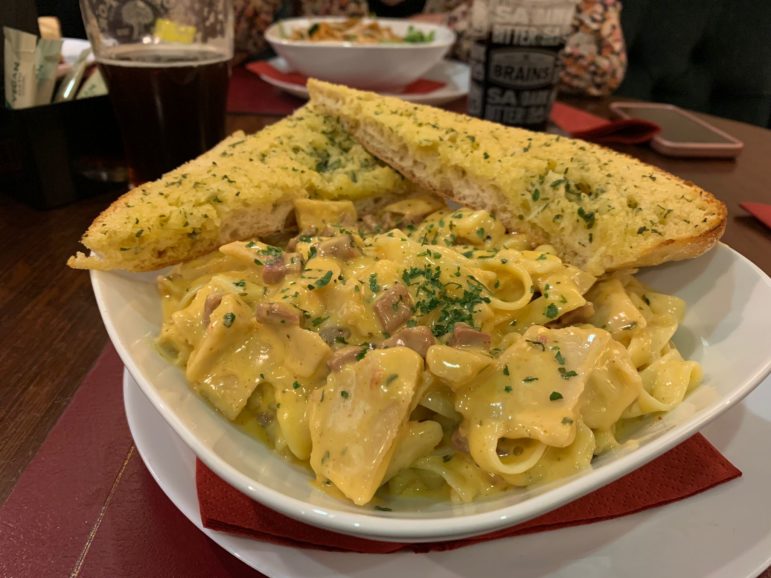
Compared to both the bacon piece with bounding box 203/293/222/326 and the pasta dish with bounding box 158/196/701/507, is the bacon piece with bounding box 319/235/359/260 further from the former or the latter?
the bacon piece with bounding box 203/293/222/326

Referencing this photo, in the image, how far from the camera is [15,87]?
2025 mm

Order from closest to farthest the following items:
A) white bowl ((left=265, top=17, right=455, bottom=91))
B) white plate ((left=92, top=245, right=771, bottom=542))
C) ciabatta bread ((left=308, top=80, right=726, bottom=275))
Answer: white plate ((left=92, top=245, right=771, bottom=542)) → ciabatta bread ((left=308, top=80, right=726, bottom=275)) → white bowl ((left=265, top=17, right=455, bottom=91))

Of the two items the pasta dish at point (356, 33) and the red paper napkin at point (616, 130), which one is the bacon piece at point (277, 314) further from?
the pasta dish at point (356, 33)

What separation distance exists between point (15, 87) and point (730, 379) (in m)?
2.24

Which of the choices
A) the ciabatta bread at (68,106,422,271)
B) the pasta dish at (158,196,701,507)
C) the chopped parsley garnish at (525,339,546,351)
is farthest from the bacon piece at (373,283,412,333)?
the ciabatta bread at (68,106,422,271)

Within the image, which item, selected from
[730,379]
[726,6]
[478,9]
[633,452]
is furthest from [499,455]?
[726,6]

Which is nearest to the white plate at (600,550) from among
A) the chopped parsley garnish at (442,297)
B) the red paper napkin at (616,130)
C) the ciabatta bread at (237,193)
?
the chopped parsley garnish at (442,297)

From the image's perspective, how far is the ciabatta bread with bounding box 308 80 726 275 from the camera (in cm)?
140

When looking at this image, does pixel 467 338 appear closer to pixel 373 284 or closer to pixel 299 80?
pixel 373 284

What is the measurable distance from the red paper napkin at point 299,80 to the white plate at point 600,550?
280 centimetres

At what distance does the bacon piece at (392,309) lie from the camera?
1.14 m

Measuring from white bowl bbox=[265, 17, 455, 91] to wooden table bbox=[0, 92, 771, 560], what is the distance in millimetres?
1212

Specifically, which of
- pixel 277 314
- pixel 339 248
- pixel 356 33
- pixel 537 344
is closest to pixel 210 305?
pixel 277 314

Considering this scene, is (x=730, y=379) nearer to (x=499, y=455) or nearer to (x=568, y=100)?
(x=499, y=455)
